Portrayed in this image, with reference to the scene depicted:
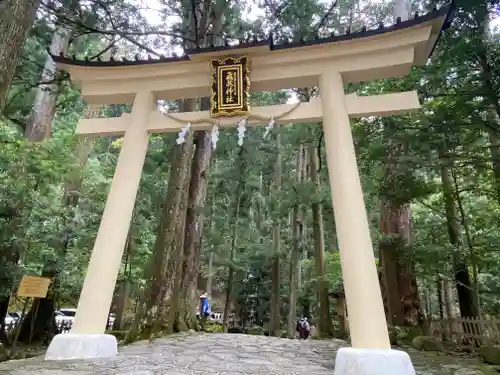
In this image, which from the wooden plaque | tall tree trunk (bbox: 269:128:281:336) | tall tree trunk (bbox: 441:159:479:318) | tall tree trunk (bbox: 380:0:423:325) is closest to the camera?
the wooden plaque

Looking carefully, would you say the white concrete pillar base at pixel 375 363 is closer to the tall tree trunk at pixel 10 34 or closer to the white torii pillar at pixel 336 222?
the white torii pillar at pixel 336 222

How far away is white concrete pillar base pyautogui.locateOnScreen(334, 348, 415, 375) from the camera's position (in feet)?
12.1

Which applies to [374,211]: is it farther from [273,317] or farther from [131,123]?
[131,123]

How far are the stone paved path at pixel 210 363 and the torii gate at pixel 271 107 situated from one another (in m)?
0.43

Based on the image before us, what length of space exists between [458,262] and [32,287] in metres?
8.30

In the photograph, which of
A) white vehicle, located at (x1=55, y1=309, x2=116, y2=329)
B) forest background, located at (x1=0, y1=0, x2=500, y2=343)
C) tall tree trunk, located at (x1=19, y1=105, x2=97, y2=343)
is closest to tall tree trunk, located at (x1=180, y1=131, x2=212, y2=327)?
forest background, located at (x1=0, y1=0, x2=500, y2=343)

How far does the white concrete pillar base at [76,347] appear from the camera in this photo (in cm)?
442

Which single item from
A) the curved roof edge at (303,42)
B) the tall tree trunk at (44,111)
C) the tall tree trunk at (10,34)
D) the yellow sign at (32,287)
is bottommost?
the yellow sign at (32,287)

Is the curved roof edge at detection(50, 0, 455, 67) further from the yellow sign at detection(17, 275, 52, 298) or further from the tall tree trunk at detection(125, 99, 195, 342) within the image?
the yellow sign at detection(17, 275, 52, 298)

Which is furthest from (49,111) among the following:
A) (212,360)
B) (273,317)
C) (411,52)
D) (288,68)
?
(273,317)

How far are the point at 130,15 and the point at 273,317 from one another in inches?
416

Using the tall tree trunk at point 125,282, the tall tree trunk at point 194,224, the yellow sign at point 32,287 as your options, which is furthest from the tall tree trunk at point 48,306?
the tall tree trunk at point 125,282

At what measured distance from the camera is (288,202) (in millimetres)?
11836

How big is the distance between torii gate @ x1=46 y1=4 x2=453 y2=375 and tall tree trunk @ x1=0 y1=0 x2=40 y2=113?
191 cm
